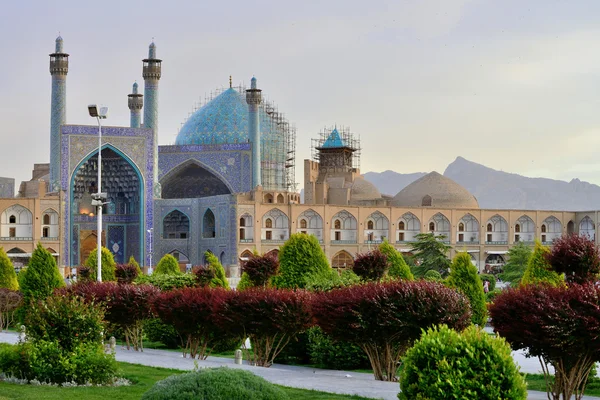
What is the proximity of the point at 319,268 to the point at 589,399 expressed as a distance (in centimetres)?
797

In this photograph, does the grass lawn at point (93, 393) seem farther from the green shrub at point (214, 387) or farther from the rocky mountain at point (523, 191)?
the rocky mountain at point (523, 191)

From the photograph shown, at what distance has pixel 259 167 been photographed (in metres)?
53.2

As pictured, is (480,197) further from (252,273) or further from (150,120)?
(252,273)

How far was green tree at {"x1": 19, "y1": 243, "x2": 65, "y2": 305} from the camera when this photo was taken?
19109 mm

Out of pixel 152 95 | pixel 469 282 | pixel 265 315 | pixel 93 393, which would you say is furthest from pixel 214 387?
pixel 152 95

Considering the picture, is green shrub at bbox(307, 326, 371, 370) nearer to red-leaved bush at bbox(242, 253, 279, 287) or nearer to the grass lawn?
the grass lawn

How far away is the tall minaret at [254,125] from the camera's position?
51875 millimetres

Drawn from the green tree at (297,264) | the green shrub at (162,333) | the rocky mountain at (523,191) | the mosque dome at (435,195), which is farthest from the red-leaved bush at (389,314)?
the rocky mountain at (523,191)

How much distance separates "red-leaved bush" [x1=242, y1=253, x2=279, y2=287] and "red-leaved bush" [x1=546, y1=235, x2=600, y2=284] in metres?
7.00

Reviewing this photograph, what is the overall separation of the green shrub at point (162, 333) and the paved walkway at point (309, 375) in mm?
754

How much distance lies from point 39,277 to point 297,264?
5.55m

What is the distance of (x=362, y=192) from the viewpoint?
58.5m

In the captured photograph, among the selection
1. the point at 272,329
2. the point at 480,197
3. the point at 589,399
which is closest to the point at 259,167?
the point at 272,329

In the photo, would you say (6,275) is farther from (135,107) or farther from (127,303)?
(135,107)
